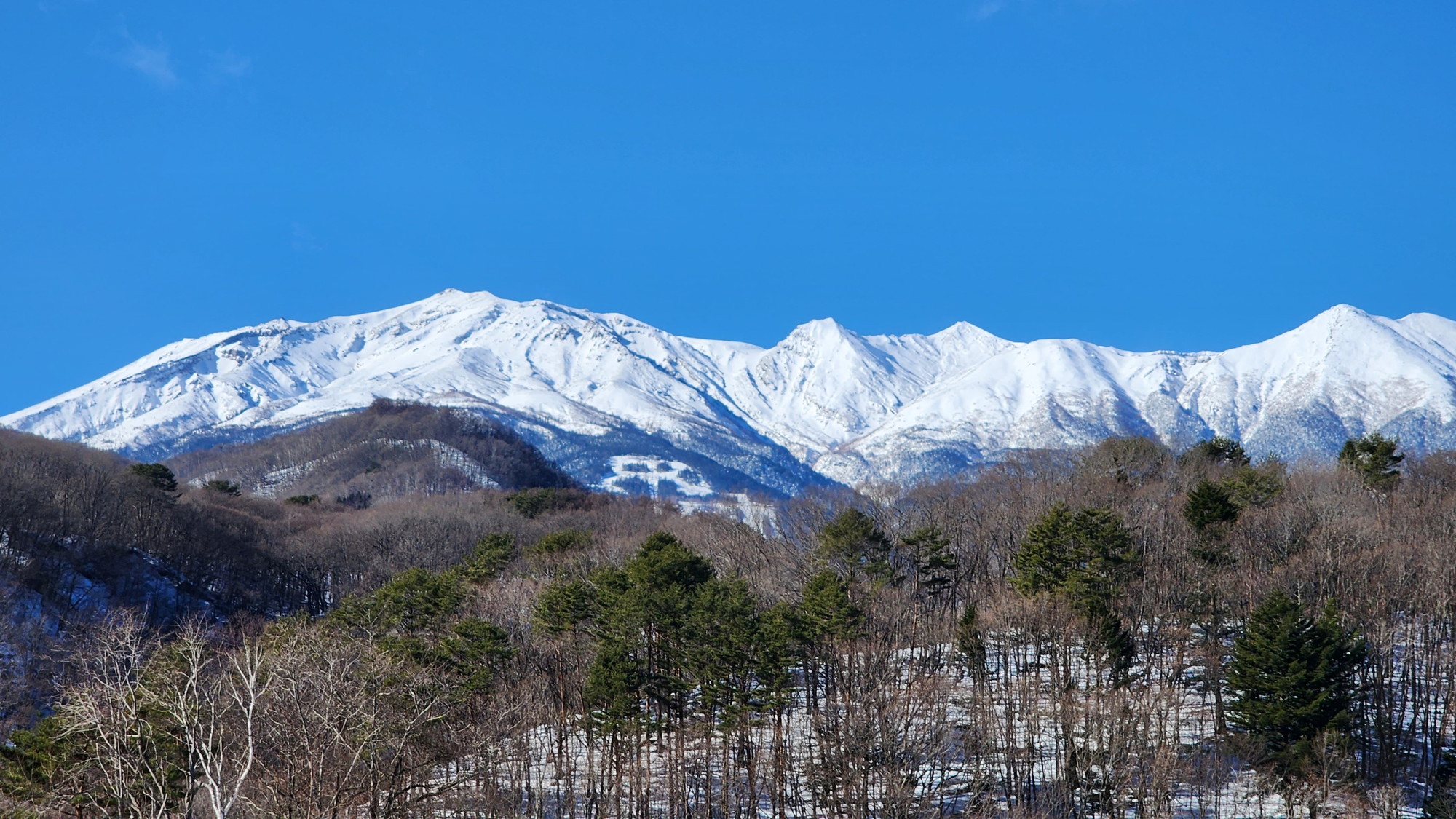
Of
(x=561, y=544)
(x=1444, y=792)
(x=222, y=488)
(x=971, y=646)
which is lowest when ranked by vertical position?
(x=1444, y=792)

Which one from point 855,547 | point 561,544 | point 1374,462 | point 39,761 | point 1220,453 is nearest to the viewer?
point 39,761

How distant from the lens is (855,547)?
6725cm

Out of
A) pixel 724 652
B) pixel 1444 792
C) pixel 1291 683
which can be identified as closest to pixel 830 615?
pixel 724 652

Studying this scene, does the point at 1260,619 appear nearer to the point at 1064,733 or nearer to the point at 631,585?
the point at 1064,733

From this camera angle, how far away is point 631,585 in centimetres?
5831

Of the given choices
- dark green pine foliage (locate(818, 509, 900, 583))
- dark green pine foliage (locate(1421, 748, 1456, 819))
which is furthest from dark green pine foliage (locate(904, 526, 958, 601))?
dark green pine foliage (locate(1421, 748, 1456, 819))

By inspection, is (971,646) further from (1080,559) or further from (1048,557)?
(1080,559)

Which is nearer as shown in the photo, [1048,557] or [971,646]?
[971,646]

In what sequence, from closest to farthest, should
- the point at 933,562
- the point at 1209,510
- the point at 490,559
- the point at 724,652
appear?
the point at 724,652
the point at 1209,510
the point at 933,562
the point at 490,559

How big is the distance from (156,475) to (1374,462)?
365ft

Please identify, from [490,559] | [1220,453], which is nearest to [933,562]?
[490,559]

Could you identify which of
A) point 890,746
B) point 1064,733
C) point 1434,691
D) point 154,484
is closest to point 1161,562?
point 1434,691

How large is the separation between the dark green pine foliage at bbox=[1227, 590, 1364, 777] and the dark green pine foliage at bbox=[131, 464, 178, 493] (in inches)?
4147

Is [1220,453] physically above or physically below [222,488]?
below
